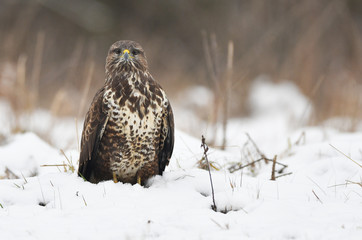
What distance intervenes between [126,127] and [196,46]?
9785mm

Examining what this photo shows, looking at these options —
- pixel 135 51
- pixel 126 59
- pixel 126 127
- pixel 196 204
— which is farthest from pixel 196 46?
pixel 196 204

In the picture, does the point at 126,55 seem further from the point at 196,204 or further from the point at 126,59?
the point at 196,204

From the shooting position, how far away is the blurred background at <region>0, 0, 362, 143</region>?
7.95m

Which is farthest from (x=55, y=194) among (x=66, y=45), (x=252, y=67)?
(x=66, y=45)

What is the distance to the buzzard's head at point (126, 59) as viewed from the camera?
3.45m

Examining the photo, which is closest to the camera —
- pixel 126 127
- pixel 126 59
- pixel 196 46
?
pixel 126 127

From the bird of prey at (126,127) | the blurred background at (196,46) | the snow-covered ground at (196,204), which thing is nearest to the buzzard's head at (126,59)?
the bird of prey at (126,127)

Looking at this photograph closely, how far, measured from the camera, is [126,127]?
10.5 ft

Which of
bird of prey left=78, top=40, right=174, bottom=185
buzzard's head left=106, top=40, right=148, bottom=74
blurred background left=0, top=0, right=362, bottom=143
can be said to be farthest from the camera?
blurred background left=0, top=0, right=362, bottom=143

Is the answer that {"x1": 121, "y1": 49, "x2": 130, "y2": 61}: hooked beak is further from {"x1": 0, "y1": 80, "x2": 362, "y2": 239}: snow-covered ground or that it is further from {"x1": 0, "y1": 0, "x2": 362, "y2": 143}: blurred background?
{"x1": 0, "y1": 0, "x2": 362, "y2": 143}: blurred background

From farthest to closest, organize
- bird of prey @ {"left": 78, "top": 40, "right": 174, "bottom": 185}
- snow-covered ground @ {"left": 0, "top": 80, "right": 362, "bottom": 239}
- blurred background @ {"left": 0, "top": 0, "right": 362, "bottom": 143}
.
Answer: blurred background @ {"left": 0, "top": 0, "right": 362, "bottom": 143} → bird of prey @ {"left": 78, "top": 40, "right": 174, "bottom": 185} → snow-covered ground @ {"left": 0, "top": 80, "right": 362, "bottom": 239}

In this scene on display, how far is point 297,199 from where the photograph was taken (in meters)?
2.75

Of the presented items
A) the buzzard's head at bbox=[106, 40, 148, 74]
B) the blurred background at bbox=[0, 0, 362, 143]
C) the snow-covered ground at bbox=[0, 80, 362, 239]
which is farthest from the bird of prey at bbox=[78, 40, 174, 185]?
the blurred background at bbox=[0, 0, 362, 143]

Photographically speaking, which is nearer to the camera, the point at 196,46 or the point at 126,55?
the point at 126,55
